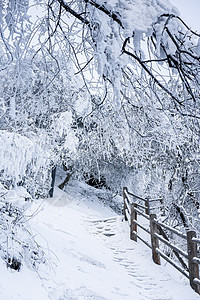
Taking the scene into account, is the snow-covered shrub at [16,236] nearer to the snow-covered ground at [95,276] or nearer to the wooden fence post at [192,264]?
the snow-covered ground at [95,276]

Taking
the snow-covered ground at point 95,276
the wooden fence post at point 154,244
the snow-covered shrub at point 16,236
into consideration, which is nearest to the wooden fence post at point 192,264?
the snow-covered ground at point 95,276

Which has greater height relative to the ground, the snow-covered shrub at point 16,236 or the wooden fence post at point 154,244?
the snow-covered shrub at point 16,236

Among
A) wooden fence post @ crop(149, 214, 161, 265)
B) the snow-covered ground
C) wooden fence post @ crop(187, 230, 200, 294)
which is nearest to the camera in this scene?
the snow-covered ground

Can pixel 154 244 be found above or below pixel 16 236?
below

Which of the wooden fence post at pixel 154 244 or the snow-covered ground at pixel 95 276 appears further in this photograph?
the wooden fence post at pixel 154 244

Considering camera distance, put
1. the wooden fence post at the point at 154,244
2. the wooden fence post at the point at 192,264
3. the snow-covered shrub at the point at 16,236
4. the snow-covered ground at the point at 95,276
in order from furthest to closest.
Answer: the wooden fence post at the point at 154,244
the wooden fence post at the point at 192,264
the snow-covered shrub at the point at 16,236
the snow-covered ground at the point at 95,276

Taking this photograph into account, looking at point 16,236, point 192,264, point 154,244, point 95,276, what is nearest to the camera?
point 16,236

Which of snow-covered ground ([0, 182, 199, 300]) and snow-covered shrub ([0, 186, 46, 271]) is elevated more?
snow-covered shrub ([0, 186, 46, 271])

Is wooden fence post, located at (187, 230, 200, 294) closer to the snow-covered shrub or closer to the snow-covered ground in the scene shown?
the snow-covered ground

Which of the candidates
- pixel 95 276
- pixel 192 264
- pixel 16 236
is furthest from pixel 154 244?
pixel 16 236

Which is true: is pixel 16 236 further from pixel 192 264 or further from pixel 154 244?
pixel 154 244

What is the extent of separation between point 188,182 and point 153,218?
12.9 ft

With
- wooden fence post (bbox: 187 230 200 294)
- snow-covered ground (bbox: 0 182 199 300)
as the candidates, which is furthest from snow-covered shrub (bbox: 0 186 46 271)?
wooden fence post (bbox: 187 230 200 294)

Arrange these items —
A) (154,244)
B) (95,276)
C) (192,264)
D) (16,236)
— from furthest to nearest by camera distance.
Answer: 1. (154,244)
2. (95,276)
3. (192,264)
4. (16,236)
